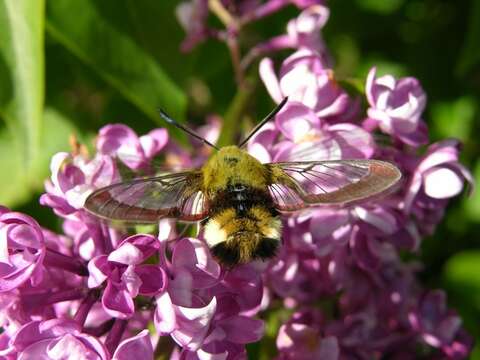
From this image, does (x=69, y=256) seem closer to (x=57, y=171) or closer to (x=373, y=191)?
(x=57, y=171)

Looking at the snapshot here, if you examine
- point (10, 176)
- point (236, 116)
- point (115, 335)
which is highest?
point (236, 116)

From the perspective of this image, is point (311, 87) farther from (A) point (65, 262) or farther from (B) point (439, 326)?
(B) point (439, 326)

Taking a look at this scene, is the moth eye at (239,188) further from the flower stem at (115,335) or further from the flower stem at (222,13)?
the flower stem at (222,13)

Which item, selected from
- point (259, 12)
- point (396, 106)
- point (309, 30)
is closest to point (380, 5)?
point (259, 12)

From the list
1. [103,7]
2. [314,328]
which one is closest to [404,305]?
[314,328]

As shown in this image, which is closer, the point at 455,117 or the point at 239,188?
the point at 239,188

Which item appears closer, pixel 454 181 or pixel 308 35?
pixel 454 181

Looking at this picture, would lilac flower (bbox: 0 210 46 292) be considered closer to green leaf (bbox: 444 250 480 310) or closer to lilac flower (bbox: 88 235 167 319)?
lilac flower (bbox: 88 235 167 319)
